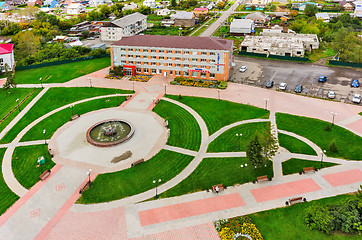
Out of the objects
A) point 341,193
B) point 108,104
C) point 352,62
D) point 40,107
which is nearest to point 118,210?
point 341,193

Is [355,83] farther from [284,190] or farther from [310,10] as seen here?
[310,10]

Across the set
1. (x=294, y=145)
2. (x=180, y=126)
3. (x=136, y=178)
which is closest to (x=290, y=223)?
(x=294, y=145)

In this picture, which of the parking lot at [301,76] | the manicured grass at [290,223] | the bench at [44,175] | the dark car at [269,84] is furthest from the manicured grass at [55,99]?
the manicured grass at [290,223]

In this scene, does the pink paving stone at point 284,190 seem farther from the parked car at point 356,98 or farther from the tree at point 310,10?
the tree at point 310,10

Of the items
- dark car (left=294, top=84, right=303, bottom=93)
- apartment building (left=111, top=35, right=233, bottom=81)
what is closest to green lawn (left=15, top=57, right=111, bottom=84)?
apartment building (left=111, top=35, right=233, bottom=81)

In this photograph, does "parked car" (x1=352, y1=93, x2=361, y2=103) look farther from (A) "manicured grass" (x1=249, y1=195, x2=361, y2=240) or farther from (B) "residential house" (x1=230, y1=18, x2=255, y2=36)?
(B) "residential house" (x1=230, y1=18, x2=255, y2=36)

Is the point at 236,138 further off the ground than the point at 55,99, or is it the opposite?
the point at 55,99
